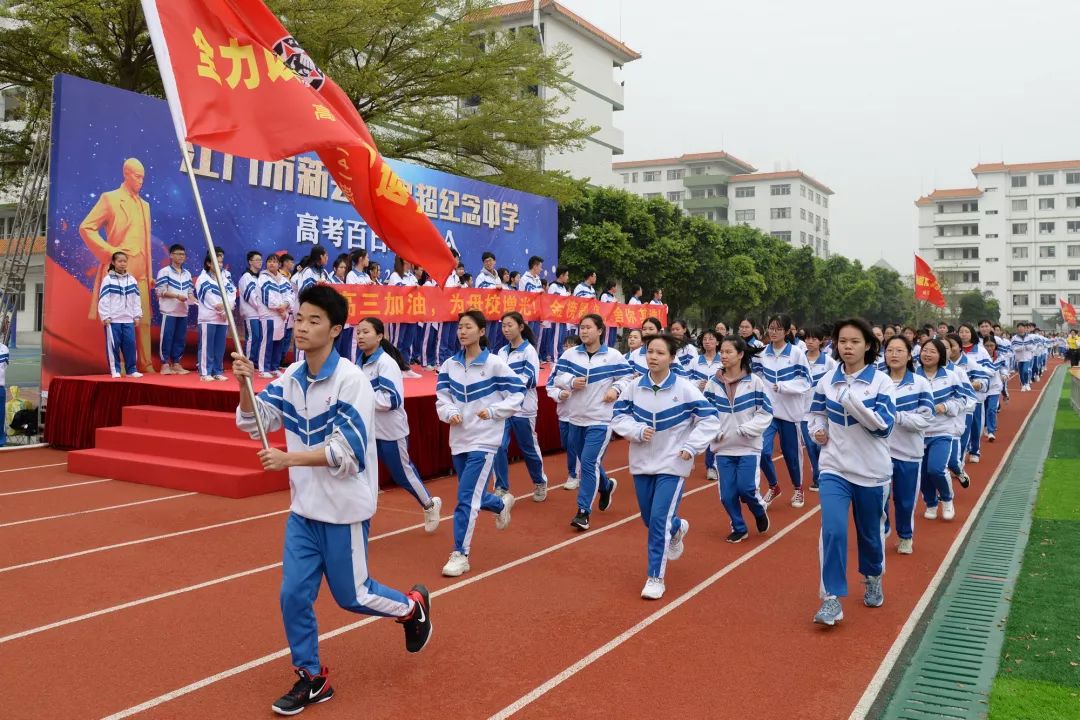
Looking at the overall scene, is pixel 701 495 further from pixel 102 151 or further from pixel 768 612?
pixel 102 151

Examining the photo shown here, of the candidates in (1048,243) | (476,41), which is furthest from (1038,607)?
(1048,243)

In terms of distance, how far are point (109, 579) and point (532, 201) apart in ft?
49.4

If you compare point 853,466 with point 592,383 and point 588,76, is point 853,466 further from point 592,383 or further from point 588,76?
point 588,76

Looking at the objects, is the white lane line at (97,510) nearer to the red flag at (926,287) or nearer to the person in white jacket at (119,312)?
the person in white jacket at (119,312)

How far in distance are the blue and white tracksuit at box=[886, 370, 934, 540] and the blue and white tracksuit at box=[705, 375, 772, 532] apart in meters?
0.98

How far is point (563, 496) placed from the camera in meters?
8.98

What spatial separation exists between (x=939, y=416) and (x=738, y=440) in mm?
1862

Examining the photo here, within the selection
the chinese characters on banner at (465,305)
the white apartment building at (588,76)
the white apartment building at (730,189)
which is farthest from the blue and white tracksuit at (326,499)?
the white apartment building at (730,189)

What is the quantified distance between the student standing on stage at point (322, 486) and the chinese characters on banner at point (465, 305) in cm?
615

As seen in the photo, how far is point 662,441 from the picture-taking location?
5.57 metres

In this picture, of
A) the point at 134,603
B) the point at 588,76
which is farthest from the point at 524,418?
the point at 588,76

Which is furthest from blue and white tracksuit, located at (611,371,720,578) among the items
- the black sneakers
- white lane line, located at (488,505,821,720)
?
the black sneakers

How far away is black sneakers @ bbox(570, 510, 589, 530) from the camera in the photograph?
7320mm

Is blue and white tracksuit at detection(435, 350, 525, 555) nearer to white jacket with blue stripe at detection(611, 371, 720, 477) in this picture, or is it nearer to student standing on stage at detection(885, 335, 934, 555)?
white jacket with blue stripe at detection(611, 371, 720, 477)
